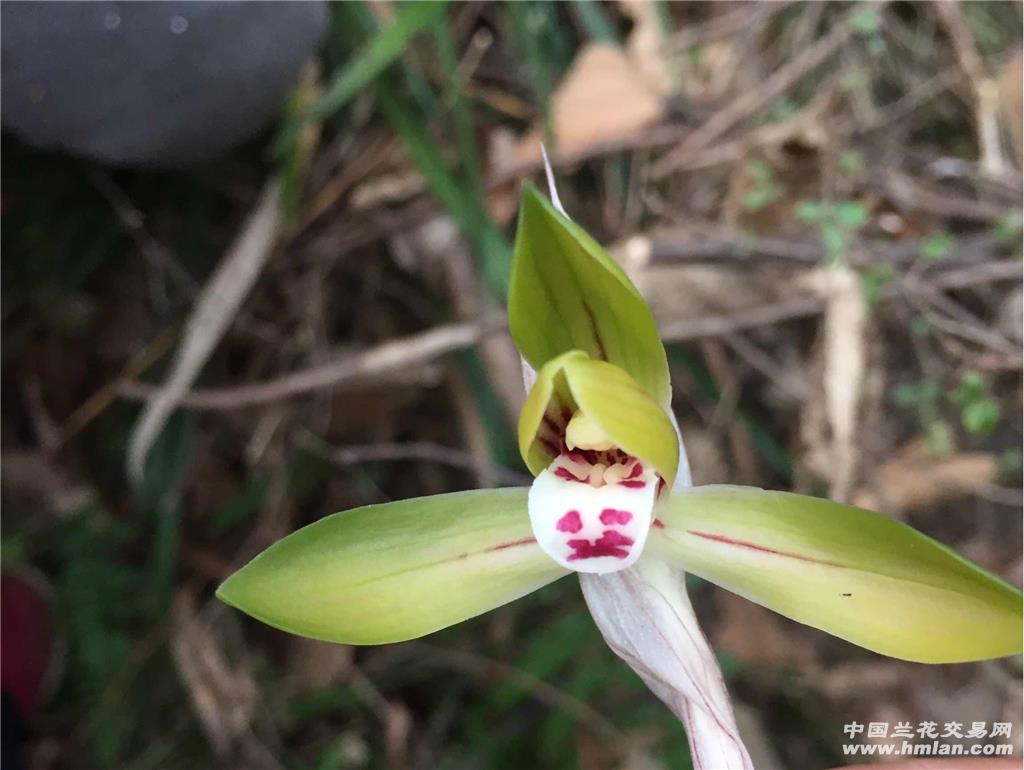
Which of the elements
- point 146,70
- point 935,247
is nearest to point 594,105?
point 935,247

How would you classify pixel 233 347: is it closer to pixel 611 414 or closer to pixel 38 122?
pixel 38 122

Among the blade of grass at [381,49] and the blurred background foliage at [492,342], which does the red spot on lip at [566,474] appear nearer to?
the blurred background foliage at [492,342]

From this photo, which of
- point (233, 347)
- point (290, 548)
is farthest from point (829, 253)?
point (233, 347)

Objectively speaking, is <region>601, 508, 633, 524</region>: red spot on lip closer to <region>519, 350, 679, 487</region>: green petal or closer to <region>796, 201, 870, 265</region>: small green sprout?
<region>519, 350, 679, 487</region>: green petal

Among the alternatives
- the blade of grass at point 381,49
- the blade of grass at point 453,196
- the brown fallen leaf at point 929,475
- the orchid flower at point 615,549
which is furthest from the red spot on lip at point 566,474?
the brown fallen leaf at point 929,475

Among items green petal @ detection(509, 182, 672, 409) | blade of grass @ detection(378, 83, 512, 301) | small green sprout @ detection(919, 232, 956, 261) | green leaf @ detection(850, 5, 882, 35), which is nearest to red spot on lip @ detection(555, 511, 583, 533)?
green petal @ detection(509, 182, 672, 409)

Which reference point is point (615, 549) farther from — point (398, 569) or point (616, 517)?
point (398, 569)

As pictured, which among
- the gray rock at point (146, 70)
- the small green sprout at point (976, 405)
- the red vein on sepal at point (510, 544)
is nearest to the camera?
the red vein on sepal at point (510, 544)
